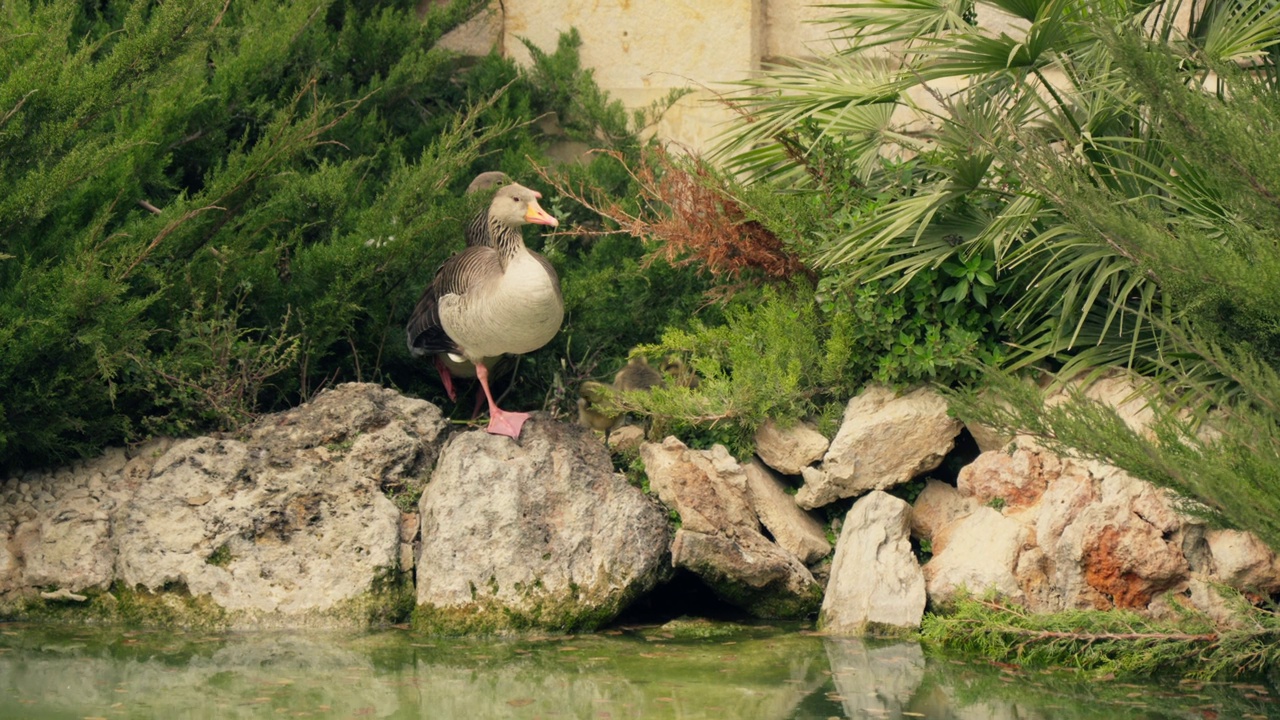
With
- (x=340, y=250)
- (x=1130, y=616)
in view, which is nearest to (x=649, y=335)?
(x=340, y=250)

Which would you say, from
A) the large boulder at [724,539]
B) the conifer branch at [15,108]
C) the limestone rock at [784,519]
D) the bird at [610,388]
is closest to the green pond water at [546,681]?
the large boulder at [724,539]

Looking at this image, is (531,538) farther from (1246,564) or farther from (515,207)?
(1246,564)

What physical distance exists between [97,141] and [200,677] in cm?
284

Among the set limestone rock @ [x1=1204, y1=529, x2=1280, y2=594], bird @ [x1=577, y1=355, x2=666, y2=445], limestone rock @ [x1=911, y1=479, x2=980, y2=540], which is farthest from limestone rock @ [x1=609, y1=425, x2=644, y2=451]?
limestone rock @ [x1=1204, y1=529, x2=1280, y2=594]

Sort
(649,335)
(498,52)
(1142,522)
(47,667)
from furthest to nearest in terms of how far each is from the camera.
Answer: (498,52), (649,335), (1142,522), (47,667)

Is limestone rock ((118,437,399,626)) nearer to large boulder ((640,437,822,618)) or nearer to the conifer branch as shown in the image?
large boulder ((640,437,822,618))

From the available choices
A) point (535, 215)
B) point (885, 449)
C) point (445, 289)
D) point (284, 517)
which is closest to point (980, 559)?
point (885, 449)

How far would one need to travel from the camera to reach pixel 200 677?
5652 mm

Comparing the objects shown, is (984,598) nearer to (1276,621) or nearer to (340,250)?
A: (1276,621)

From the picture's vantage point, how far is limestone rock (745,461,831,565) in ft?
24.2

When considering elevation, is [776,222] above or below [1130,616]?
above

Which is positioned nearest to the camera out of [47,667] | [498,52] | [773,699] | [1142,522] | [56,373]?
[773,699]

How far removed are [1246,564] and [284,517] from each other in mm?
4576

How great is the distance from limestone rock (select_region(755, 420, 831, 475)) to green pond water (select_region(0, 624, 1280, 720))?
116 cm
